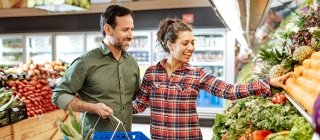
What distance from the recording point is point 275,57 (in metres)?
3.00

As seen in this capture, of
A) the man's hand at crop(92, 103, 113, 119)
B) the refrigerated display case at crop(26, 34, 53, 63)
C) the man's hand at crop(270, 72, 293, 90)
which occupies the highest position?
the refrigerated display case at crop(26, 34, 53, 63)

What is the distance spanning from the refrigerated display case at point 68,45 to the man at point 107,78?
656 cm

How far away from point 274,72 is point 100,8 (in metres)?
6.35

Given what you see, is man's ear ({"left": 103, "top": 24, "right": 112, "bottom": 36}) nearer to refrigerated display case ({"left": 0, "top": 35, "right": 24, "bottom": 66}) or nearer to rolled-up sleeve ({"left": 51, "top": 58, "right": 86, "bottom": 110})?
rolled-up sleeve ({"left": 51, "top": 58, "right": 86, "bottom": 110})

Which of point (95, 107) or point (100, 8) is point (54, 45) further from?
point (95, 107)

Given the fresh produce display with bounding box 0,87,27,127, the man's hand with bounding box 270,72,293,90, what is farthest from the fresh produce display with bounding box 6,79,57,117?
the man's hand with bounding box 270,72,293,90

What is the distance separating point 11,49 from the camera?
9.80 meters

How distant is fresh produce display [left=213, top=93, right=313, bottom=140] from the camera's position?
173 cm

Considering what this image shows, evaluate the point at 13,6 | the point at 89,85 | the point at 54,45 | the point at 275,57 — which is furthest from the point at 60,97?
the point at 54,45

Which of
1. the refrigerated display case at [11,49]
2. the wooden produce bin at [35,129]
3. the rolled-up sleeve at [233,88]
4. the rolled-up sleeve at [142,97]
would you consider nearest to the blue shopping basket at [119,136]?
the rolled-up sleeve at [142,97]

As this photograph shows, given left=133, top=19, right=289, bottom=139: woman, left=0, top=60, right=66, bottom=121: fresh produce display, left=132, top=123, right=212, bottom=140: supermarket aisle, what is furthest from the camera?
Result: left=132, top=123, right=212, bottom=140: supermarket aisle

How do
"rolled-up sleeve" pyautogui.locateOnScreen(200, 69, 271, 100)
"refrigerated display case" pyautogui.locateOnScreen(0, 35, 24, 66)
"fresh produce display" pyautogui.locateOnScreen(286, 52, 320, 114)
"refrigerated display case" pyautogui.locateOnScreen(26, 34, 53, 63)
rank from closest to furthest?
"fresh produce display" pyautogui.locateOnScreen(286, 52, 320, 114) < "rolled-up sleeve" pyautogui.locateOnScreen(200, 69, 271, 100) < "refrigerated display case" pyautogui.locateOnScreen(26, 34, 53, 63) < "refrigerated display case" pyautogui.locateOnScreen(0, 35, 24, 66)

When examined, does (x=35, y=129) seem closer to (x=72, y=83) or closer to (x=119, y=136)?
(x=72, y=83)

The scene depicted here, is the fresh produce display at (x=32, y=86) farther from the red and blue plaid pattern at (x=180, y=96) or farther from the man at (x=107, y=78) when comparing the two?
the red and blue plaid pattern at (x=180, y=96)
